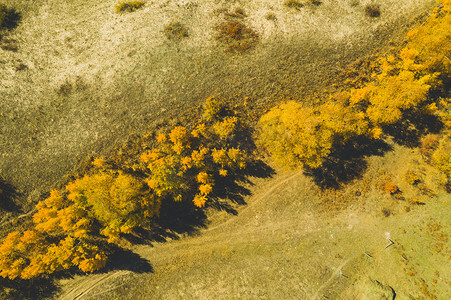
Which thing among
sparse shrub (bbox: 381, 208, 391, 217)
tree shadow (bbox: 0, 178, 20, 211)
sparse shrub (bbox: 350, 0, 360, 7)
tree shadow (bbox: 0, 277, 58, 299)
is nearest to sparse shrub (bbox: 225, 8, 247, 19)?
sparse shrub (bbox: 350, 0, 360, 7)

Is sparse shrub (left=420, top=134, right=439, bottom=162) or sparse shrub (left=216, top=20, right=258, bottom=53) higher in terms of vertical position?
sparse shrub (left=216, top=20, right=258, bottom=53)

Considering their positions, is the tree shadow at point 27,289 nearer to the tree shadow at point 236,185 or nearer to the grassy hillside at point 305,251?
the grassy hillside at point 305,251

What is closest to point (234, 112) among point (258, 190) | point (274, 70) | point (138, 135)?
point (274, 70)

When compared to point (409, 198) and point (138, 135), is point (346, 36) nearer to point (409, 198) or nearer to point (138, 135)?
point (409, 198)

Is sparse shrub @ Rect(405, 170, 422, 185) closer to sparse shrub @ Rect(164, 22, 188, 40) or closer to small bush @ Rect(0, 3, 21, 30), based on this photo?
sparse shrub @ Rect(164, 22, 188, 40)

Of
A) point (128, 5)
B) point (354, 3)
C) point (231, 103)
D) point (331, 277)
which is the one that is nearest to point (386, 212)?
point (331, 277)
